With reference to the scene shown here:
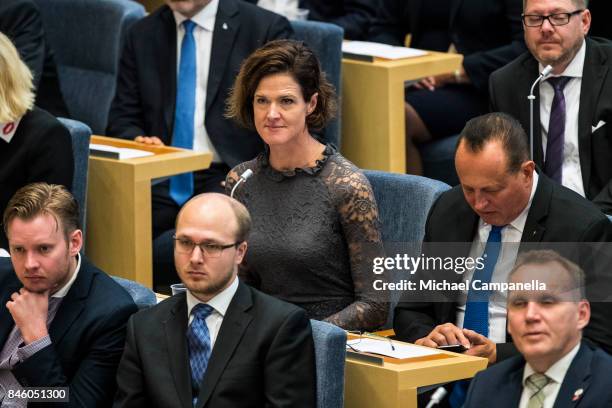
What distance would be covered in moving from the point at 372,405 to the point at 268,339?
0.29 metres

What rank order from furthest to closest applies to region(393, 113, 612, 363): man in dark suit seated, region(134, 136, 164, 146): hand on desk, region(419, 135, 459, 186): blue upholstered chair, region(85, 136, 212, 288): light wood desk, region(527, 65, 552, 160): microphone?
1. region(419, 135, 459, 186): blue upholstered chair
2. region(134, 136, 164, 146): hand on desk
3. region(85, 136, 212, 288): light wood desk
4. region(527, 65, 552, 160): microphone
5. region(393, 113, 612, 363): man in dark suit seated

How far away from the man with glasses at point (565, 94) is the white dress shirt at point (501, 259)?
61 cm

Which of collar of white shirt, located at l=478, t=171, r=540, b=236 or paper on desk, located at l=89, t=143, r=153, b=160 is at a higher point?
paper on desk, located at l=89, t=143, r=153, b=160

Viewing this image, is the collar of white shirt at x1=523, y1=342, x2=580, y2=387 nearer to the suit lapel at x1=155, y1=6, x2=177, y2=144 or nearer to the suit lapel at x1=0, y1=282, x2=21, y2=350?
the suit lapel at x1=0, y1=282, x2=21, y2=350

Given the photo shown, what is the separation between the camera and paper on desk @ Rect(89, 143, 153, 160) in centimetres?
418

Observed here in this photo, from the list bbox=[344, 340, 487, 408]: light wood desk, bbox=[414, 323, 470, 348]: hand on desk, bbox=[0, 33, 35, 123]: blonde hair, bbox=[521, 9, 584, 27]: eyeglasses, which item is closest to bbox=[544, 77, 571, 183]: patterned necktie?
bbox=[521, 9, 584, 27]: eyeglasses

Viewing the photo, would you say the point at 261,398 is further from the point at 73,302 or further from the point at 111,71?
the point at 111,71

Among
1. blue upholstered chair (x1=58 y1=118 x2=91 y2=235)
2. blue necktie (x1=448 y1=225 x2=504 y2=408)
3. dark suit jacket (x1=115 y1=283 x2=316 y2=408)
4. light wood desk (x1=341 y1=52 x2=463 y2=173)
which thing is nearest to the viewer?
dark suit jacket (x1=115 y1=283 x2=316 y2=408)

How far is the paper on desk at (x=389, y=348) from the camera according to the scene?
3.06m

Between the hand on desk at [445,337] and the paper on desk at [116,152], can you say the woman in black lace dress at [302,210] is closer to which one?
the hand on desk at [445,337]

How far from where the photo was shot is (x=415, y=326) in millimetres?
3293

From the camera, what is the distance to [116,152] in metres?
4.18

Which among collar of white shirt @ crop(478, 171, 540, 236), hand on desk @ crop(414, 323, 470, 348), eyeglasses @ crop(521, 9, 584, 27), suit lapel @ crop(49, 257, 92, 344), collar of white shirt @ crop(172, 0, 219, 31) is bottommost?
hand on desk @ crop(414, 323, 470, 348)

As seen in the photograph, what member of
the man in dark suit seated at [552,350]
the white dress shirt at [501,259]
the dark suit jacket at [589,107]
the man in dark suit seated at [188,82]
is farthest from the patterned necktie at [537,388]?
the man in dark suit seated at [188,82]
